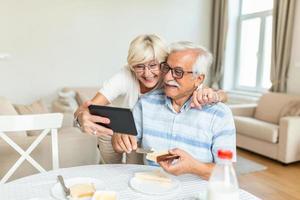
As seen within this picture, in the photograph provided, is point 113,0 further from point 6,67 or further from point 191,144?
point 191,144

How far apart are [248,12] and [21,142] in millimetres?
4359

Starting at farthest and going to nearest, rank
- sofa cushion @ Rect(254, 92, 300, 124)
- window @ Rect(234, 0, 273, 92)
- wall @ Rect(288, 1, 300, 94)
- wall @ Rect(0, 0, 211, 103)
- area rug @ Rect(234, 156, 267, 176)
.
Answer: window @ Rect(234, 0, 273, 92)
wall @ Rect(0, 0, 211, 103)
wall @ Rect(288, 1, 300, 94)
sofa cushion @ Rect(254, 92, 300, 124)
area rug @ Rect(234, 156, 267, 176)

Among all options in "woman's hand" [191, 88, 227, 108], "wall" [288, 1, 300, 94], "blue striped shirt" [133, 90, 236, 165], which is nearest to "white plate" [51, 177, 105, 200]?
"blue striped shirt" [133, 90, 236, 165]

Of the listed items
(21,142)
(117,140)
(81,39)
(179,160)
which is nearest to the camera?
(179,160)

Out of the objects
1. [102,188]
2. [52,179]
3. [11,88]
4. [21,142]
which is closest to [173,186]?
[102,188]

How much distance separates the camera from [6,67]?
4211 mm

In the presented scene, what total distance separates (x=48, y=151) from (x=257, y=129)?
2.55 metres

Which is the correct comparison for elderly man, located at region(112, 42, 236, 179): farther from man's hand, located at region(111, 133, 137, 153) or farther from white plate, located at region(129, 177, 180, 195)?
white plate, located at region(129, 177, 180, 195)

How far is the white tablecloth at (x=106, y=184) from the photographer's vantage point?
3.48 feet

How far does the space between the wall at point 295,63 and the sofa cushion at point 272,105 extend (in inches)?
9.6

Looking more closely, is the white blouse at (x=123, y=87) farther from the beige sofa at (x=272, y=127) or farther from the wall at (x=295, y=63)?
the wall at (x=295, y=63)

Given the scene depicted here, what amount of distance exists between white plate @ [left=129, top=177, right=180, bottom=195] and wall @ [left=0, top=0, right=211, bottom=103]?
3622mm

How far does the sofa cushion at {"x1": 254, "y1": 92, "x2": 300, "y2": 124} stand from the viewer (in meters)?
3.89

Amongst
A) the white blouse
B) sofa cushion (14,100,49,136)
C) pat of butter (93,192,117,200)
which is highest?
the white blouse
